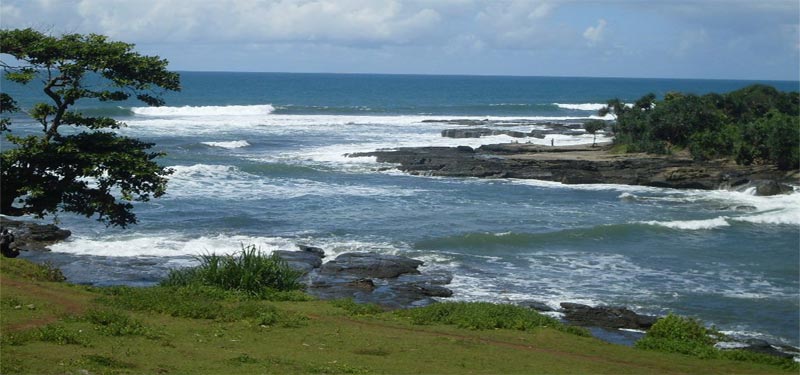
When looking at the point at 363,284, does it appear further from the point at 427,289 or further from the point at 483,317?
the point at 483,317

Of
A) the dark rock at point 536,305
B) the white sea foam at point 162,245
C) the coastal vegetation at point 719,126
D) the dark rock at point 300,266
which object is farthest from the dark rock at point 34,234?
the coastal vegetation at point 719,126

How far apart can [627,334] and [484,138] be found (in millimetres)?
43360

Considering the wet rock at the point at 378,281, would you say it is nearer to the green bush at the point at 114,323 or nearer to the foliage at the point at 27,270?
the foliage at the point at 27,270

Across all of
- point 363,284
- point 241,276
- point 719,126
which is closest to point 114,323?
point 241,276

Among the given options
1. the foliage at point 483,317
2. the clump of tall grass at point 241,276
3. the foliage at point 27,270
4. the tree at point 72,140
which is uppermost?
the tree at point 72,140

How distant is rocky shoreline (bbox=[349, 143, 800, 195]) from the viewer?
129 ft

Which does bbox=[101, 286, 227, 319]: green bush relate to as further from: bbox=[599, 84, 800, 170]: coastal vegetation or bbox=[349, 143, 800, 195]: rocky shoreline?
bbox=[599, 84, 800, 170]: coastal vegetation

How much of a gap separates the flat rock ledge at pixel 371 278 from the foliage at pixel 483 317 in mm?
3355

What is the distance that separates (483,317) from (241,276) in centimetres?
432

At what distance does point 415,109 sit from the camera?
9769 centimetres

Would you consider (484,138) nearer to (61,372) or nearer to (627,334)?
(627,334)

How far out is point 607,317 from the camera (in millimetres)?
18047

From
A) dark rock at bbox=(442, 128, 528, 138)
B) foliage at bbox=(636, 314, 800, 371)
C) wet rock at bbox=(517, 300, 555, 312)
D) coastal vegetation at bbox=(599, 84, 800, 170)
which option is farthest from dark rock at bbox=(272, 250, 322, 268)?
dark rock at bbox=(442, 128, 528, 138)

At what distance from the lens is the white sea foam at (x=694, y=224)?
2956cm
